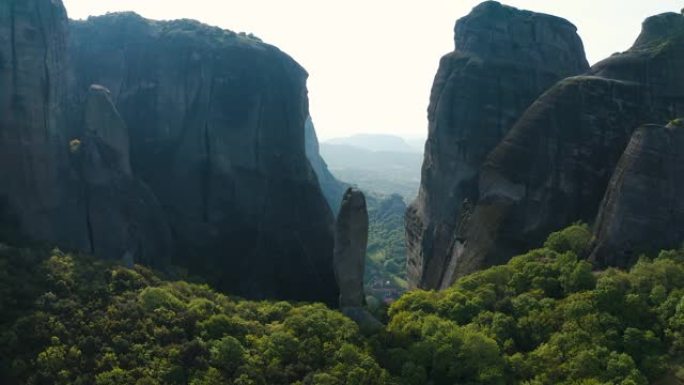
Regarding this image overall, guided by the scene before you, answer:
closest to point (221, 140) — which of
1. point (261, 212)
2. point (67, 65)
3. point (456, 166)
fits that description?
point (261, 212)

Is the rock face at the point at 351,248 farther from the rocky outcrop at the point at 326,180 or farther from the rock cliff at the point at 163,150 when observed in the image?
the rocky outcrop at the point at 326,180

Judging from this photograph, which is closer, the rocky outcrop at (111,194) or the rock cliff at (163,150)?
the rock cliff at (163,150)

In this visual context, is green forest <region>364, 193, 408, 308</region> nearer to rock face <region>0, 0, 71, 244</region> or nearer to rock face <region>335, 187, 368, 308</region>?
rock face <region>335, 187, 368, 308</region>

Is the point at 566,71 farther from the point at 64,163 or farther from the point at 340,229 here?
the point at 64,163

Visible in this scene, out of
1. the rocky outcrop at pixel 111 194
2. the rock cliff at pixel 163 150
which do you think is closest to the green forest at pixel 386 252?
the rock cliff at pixel 163 150

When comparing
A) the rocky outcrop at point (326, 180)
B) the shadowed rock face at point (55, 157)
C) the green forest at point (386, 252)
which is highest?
the shadowed rock face at point (55, 157)
